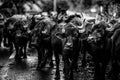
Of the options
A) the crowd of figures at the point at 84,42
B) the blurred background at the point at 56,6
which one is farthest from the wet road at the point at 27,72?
the blurred background at the point at 56,6

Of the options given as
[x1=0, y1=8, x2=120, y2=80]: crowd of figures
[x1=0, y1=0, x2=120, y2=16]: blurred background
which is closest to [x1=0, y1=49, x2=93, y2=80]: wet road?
[x1=0, y1=8, x2=120, y2=80]: crowd of figures

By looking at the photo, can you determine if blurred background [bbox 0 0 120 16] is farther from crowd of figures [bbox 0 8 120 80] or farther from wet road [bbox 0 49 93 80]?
wet road [bbox 0 49 93 80]

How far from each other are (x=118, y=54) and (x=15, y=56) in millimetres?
7343

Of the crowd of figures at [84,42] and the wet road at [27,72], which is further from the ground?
the crowd of figures at [84,42]

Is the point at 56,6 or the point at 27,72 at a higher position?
the point at 56,6

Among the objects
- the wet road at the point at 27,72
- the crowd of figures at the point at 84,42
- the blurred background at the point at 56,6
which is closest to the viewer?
the crowd of figures at the point at 84,42

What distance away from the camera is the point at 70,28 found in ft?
32.2

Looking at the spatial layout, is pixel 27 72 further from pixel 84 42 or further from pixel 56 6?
pixel 56 6

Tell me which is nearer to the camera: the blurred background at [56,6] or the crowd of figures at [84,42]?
the crowd of figures at [84,42]

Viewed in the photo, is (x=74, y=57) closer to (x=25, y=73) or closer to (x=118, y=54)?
(x=118, y=54)

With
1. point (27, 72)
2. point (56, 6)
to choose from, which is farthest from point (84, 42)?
point (56, 6)

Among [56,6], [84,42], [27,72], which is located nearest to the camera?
[84,42]

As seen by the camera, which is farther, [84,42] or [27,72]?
[27,72]

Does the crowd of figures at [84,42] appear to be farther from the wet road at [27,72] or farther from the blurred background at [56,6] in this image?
the blurred background at [56,6]
